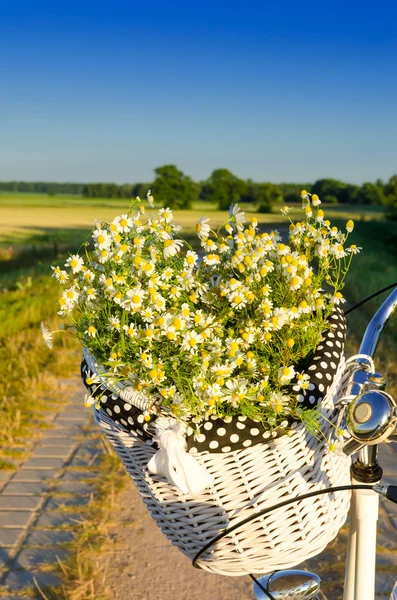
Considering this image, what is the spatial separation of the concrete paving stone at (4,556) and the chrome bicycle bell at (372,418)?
2393 mm

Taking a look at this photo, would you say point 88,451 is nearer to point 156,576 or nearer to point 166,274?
point 156,576

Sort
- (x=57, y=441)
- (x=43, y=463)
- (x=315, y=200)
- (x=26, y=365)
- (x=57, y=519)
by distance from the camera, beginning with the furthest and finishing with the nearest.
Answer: (x=26, y=365), (x=57, y=441), (x=43, y=463), (x=57, y=519), (x=315, y=200)

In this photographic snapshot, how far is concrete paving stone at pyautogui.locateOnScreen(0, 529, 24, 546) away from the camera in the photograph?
3082mm

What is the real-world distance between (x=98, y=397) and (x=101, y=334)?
14cm

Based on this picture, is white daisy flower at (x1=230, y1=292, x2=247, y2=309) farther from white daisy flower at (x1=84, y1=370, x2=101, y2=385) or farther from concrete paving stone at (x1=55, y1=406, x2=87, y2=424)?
concrete paving stone at (x1=55, y1=406, x2=87, y2=424)

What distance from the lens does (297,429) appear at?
1154mm

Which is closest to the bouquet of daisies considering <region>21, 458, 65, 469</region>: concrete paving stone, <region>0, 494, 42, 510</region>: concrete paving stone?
<region>0, 494, 42, 510</region>: concrete paving stone

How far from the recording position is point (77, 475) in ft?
12.5

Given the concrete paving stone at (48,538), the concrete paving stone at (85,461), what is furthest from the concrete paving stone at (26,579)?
the concrete paving stone at (85,461)

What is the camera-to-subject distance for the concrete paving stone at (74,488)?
3.58 metres

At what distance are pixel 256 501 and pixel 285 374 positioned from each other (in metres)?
0.24

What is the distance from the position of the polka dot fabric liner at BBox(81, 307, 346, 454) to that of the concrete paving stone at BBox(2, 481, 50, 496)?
2634 mm

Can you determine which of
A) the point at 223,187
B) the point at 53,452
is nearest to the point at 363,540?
the point at 53,452

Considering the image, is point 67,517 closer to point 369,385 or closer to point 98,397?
point 98,397
